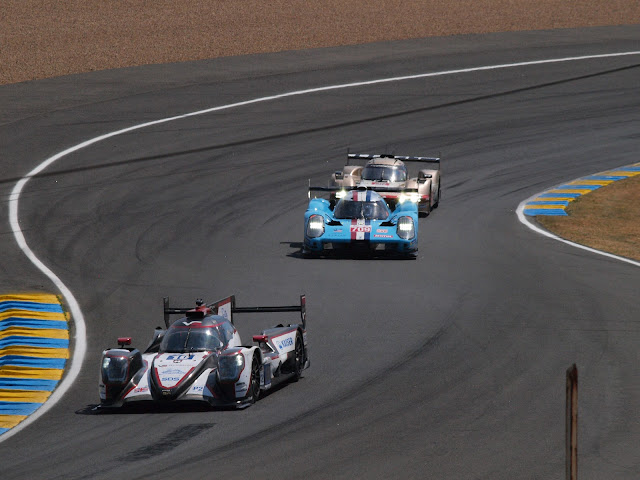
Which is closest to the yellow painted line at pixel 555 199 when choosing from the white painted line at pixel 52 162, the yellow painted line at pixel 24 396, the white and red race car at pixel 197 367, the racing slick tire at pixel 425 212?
the racing slick tire at pixel 425 212

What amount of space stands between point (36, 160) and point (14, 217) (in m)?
6.69

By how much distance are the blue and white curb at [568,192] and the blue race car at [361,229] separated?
632 centimetres

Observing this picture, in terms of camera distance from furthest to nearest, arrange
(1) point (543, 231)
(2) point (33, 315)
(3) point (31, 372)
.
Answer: (1) point (543, 231), (2) point (33, 315), (3) point (31, 372)

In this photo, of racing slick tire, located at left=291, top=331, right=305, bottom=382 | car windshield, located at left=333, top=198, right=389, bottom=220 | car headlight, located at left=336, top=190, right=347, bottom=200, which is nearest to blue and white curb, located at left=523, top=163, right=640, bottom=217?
car headlight, located at left=336, top=190, right=347, bottom=200

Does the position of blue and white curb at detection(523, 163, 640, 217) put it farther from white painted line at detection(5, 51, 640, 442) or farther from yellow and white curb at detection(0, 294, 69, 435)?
yellow and white curb at detection(0, 294, 69, 435)

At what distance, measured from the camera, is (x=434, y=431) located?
1600cm

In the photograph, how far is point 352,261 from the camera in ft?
94.9

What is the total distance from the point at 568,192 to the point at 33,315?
19428 millimetres

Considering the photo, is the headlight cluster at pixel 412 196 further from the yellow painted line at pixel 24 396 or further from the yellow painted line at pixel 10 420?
the yellow painted line at pixel 10 420

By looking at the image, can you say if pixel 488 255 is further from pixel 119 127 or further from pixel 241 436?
pixel 119 127

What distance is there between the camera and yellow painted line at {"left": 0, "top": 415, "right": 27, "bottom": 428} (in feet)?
56.9

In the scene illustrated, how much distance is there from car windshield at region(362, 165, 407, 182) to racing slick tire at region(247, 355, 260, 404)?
16.7 m

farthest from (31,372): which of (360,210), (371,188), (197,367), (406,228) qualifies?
(371,188)

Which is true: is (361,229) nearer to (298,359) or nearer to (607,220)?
(607,220)
